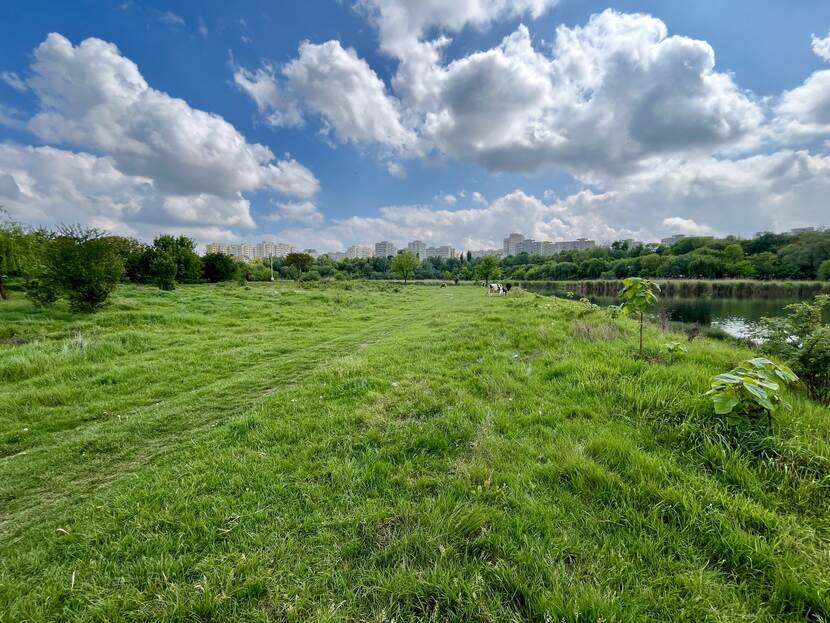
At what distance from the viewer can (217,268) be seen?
176 feet

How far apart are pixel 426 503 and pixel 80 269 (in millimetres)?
22995

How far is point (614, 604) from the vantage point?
220 centimetres

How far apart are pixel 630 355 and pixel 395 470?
237 inches

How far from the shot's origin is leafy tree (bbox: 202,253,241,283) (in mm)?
53281

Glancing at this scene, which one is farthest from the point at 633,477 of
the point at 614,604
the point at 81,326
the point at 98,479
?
the point at 81,326

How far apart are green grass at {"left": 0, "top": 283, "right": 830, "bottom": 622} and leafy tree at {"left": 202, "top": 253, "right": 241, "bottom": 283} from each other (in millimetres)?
53118

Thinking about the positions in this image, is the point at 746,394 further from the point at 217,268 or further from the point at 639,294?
the point at 217,268

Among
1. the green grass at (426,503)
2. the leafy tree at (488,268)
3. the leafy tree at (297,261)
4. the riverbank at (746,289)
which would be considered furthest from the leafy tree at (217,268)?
the riverbank at (746,289)

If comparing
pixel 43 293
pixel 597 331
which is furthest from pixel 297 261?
pixel 597 331

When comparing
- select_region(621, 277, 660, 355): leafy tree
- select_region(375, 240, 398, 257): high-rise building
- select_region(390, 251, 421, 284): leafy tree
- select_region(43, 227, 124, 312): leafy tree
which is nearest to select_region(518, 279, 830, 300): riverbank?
select_region(621, 277, 660, 355): leafy tree

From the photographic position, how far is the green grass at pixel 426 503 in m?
2.40

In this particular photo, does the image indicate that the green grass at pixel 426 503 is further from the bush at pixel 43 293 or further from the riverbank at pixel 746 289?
the riverbank at pixel 746 289

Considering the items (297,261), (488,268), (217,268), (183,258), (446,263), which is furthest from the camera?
(446,263)

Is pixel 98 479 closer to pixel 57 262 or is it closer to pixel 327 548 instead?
pixel 327 548
